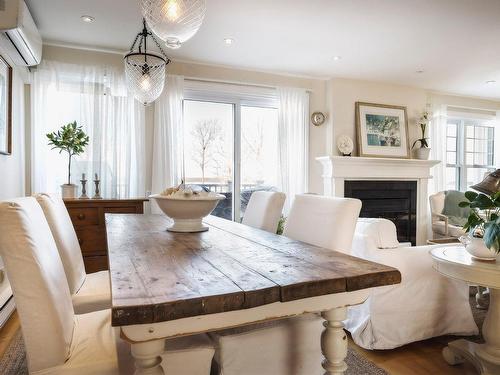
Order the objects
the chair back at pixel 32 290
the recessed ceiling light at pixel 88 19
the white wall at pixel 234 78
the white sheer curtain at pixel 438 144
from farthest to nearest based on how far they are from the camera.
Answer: the white sheer curtain at pixel 438 144 → the white wall at pixel 234 78 → the recessed ceiling light at pixel 88 19 → the chair back at pixel 32 290

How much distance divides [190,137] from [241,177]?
85cm

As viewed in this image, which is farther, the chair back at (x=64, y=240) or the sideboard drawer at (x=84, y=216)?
the sideboard drawer at (x=84, y=216)

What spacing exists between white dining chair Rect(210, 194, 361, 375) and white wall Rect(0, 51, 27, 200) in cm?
258

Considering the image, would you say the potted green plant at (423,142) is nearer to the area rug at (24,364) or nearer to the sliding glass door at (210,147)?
the sliding glass door at (210,147)

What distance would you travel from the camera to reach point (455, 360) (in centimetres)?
191

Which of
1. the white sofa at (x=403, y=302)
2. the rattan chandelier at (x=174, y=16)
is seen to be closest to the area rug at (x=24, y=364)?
the white sofa at (x=403, y=302)

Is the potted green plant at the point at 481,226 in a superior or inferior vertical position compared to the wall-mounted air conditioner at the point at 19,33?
inferior

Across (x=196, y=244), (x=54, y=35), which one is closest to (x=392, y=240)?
(x=196, y=244)

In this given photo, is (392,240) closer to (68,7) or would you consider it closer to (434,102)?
(68,7)

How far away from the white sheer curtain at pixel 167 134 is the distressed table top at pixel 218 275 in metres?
2.49

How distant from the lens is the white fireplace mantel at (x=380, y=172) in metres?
4.52

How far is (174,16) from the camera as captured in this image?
1.66 m

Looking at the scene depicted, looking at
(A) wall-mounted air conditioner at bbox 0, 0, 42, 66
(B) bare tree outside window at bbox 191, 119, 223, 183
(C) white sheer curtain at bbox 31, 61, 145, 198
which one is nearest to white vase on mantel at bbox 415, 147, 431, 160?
(B) bare tree outside window at bbox 191, 119, 223, 183

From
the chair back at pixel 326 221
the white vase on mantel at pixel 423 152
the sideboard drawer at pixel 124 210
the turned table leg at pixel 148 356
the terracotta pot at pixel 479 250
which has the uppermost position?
the white vase on mantel at pixel 423 152
